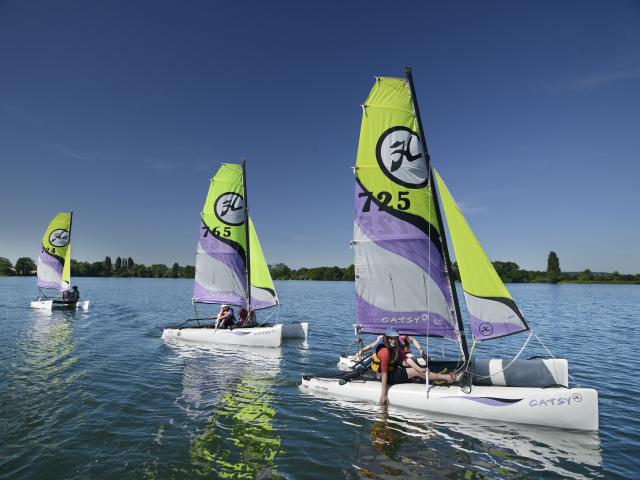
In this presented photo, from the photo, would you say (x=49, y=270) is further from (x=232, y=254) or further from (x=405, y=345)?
(x=405, y=345)

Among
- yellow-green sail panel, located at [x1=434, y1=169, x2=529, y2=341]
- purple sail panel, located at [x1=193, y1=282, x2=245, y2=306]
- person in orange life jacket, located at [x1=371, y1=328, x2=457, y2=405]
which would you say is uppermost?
yellow-green sail panel, located at [x1=434, y1=169, x2=529, y2=341]

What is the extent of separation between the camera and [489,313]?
1070cm

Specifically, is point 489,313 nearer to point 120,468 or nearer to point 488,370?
point 488,370

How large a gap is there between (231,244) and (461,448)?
698 inches

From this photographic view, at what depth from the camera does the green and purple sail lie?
39.3ft

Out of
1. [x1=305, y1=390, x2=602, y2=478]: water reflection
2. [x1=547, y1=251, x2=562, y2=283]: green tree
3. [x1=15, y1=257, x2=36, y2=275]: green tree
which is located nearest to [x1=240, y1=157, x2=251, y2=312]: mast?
[x1=305, y1=390, x2=602, y2=478]: water reflection

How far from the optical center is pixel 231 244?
2334 centimetres

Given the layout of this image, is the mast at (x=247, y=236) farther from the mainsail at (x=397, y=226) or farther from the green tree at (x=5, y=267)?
the green tree at (x=5, y=267)

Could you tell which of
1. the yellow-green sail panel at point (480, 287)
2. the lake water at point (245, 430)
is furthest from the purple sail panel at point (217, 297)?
the yellow-green sail panel at point (480, 287)

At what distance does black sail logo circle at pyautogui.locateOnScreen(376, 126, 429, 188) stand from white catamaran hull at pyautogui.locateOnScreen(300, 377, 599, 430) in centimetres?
621

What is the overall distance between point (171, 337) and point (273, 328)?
654 cm

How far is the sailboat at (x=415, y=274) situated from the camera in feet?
35.1

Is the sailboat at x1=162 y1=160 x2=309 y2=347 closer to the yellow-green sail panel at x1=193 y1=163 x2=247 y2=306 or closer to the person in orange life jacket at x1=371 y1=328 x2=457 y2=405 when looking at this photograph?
the yellow-green sail panel at x1=193 y1=163 x2=247 y2=306

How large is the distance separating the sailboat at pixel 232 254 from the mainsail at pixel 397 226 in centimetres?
1125
